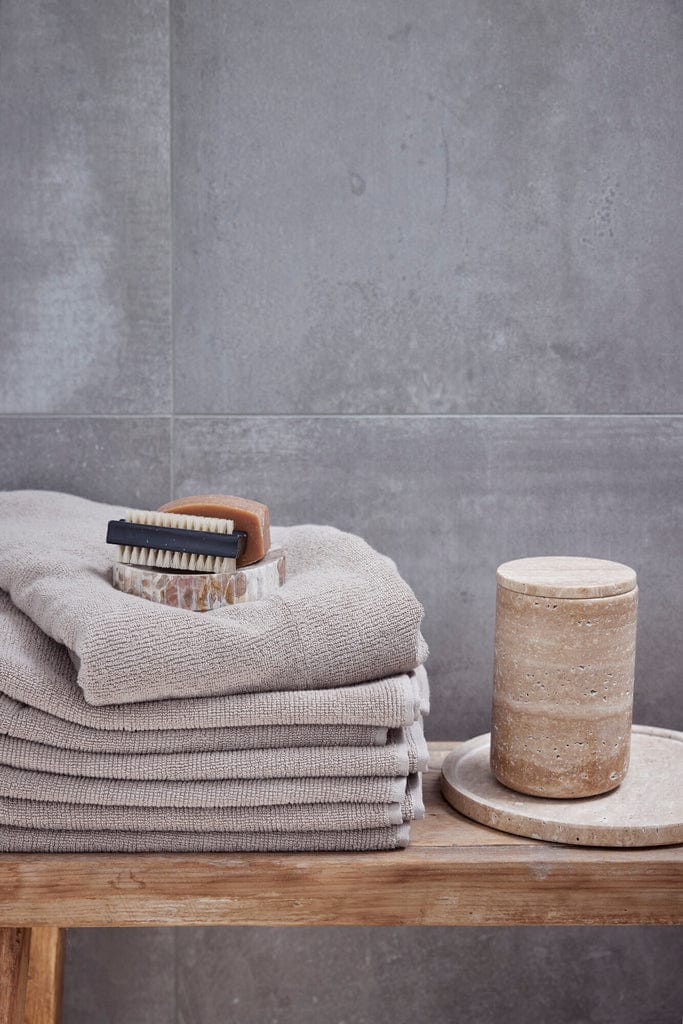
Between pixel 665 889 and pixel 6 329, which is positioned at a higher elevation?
pixel 6 329

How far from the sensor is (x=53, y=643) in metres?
0.66

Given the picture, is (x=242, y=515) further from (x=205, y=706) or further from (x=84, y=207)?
(x=84, y=207)

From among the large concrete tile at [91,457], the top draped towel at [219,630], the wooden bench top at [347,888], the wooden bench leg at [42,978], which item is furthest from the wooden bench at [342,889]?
the large concrete tile at [91,457]

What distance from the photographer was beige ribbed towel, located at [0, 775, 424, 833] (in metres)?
0.62

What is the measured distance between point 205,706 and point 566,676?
0.25 m

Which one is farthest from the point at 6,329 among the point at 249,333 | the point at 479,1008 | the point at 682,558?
the point at 479,1008

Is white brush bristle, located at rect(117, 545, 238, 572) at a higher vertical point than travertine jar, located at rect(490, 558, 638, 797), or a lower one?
higher

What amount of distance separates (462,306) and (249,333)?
21cm

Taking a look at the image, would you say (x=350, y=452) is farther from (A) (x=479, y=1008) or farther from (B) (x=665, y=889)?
(A) (x=479, y=1008)

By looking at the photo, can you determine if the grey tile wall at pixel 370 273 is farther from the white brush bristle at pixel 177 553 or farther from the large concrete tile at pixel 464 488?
the white brush bristle at pixel 177 553

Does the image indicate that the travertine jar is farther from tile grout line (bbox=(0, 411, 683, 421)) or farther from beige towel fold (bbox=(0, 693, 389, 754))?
tile grout line (bbox=(0, 411, 683, 421))

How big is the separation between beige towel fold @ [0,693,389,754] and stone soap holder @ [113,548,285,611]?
91 millimetres

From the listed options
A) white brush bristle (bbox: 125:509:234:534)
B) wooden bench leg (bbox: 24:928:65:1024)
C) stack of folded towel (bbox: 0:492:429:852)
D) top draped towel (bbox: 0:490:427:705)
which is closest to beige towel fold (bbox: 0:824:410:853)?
stack of folded towel (bbox: 0:492:429:852)

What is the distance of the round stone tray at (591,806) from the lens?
0.65 m
